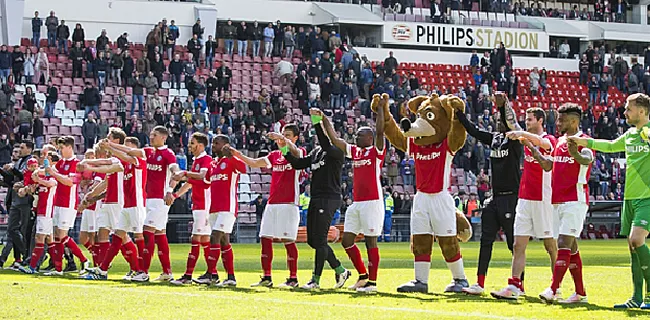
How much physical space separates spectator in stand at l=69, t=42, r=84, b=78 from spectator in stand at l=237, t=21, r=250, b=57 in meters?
7.25

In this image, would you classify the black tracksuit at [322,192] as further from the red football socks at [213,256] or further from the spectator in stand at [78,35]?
the spectator in stand at [78,35]

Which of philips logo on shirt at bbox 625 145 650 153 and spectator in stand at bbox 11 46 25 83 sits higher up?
spectator in stand at bbox 11 46 25 83

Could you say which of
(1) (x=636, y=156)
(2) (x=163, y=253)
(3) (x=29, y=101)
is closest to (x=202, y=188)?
(2) (x=163, y=253)

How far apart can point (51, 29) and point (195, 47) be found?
498 centimetres

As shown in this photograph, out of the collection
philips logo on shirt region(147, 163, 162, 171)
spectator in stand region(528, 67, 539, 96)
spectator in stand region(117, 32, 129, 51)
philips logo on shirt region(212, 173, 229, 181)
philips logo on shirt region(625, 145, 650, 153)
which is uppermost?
spectator in stand region(117, 32, 129, 51)

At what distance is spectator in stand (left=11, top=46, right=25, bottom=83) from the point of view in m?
37.3

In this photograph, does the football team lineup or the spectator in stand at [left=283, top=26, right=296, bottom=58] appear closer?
the football team lineup

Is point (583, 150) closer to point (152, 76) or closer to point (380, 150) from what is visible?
point (380, 150)

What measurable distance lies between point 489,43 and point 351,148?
3840 centimetres

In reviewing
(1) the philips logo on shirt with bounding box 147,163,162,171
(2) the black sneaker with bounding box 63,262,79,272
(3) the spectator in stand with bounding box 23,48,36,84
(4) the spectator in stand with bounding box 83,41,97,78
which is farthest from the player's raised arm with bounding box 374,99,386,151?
(3) the spectator in stand with bounding box 23,48,36,84

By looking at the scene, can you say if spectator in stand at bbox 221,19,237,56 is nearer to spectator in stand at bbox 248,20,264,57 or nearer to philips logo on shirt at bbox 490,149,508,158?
spectator in stand at bbox 248,20,264,57

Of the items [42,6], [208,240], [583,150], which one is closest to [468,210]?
[42,6]

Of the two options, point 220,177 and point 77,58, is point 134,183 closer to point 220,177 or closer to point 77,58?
point 220,177

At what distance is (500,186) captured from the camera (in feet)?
46.8
